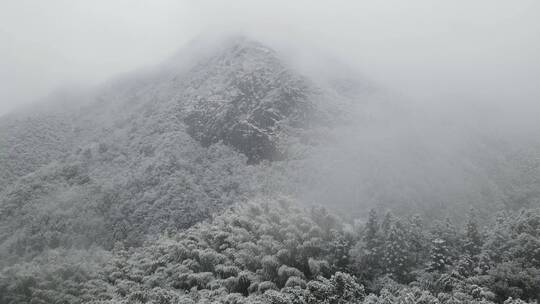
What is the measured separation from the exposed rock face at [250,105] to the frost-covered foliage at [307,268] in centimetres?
3672

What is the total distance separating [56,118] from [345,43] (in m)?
96.8

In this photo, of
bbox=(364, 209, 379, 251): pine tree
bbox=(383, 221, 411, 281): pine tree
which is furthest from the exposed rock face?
bbox=(383, 221, 411, 281): pine tree

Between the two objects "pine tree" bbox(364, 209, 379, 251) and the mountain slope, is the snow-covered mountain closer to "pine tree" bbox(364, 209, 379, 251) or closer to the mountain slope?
the mountain slope

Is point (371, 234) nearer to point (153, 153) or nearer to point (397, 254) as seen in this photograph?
point (397, 254)

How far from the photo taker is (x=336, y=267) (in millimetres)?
58750

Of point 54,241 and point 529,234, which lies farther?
point 54,241

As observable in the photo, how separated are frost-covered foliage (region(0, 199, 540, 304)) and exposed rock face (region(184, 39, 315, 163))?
36.7 m

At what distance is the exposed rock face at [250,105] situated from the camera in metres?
104

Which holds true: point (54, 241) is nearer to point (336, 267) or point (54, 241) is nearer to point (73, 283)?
point (73, 283)

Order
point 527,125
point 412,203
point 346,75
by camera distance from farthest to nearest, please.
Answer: point 346,75 → point 527,125 → point 412,203

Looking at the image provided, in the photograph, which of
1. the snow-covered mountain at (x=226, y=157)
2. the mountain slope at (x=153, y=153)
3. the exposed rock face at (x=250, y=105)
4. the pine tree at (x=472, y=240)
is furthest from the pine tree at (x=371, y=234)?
the exposed rock face at (x=250, y=105)

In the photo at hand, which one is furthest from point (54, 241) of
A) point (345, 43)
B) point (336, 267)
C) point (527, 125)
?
point (345, 43)

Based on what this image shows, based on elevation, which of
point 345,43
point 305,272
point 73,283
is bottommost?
point 73,283

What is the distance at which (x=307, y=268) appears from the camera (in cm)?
5931
